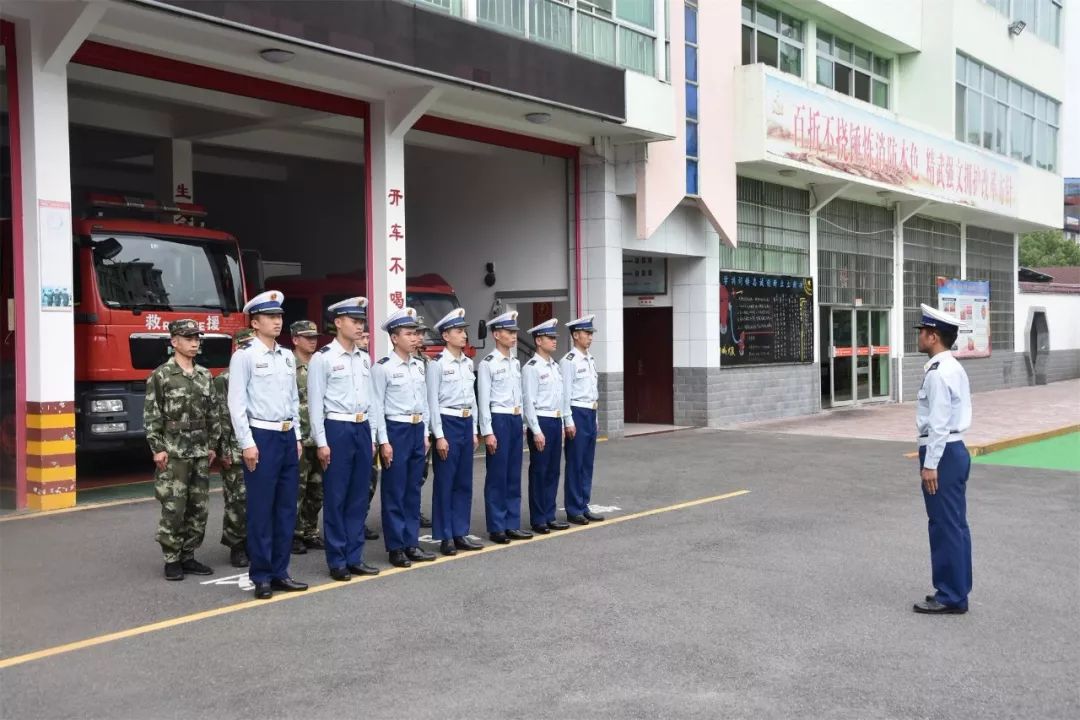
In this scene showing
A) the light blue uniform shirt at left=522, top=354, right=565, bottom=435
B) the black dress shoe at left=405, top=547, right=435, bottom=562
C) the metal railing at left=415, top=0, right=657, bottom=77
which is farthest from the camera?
the metal railing at left=415, top=0, right=657, bottom=77

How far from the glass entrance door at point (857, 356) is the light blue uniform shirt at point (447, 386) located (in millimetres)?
14644

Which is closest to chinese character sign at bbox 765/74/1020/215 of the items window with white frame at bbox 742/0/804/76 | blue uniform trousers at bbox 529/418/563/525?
window with white frame at bbox 742/0/804/76

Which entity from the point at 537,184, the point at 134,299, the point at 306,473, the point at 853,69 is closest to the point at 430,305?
the point at 537,184

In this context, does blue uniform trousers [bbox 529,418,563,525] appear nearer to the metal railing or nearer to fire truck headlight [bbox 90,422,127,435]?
fire truck headlight [bbox 90,422,127,435]

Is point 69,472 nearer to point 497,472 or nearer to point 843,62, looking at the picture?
point 497,472

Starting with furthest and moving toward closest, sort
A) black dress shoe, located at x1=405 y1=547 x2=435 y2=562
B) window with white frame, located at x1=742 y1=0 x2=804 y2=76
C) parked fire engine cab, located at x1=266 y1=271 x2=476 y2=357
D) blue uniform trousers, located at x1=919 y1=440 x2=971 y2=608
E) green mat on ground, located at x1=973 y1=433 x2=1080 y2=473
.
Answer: window with white frame, located at x1=742 y1=0 x2=804 y2=76 < parked fire engine cab, located at x1=266 y1=271 x2=476 y2=357 < green mat on ground, located at x1=973 y1=433 x2=1080 y2=473 < black dress shoe, located at x1=405 y1=547 x2=435 y2=562 < blue uniform trousers, located at x1=919 y1=440 x2=971 y2=608

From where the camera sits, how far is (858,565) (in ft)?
24.9

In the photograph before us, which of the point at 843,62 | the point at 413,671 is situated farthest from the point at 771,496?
the point at 843,62

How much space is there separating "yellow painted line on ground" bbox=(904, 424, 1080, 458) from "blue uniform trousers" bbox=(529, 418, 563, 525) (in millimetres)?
6688

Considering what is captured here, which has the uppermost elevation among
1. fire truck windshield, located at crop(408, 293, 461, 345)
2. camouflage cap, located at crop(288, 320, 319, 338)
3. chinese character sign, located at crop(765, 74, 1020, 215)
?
chinese character sign, located at crop(765, 74, 1020, 215)

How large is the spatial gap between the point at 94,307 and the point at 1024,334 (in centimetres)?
2666

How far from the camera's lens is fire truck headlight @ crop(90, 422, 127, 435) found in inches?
405

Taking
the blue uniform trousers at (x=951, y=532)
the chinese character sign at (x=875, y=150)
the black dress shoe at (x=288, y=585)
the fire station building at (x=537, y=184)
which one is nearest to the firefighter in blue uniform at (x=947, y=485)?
the blue uniform trousers at (x=951, y=532)

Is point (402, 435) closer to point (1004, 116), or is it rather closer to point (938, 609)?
point (938, 609)
